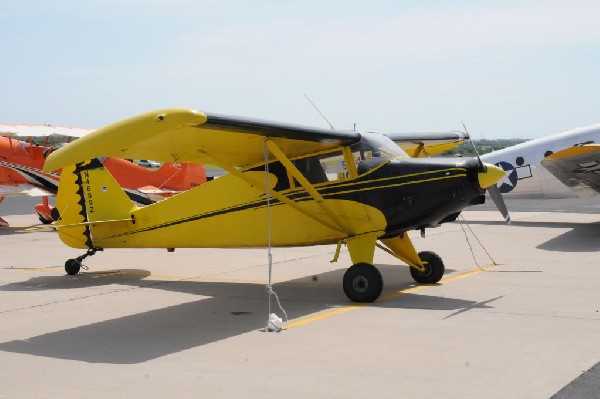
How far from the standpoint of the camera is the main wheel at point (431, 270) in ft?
38.4

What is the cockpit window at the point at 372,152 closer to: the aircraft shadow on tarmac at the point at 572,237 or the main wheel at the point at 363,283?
the main wheel at the point at 363,283

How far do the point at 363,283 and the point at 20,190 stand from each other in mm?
17986

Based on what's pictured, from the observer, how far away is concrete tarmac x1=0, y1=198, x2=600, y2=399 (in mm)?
6391

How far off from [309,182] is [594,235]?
35.3 feet

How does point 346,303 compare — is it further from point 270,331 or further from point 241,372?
point 241,372

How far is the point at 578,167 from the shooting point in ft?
61.9

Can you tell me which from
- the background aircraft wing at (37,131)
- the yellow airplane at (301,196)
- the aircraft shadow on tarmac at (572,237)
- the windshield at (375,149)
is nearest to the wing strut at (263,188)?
the yellow airplane at (301,196)

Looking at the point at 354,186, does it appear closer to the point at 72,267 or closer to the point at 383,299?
the point at 383,299

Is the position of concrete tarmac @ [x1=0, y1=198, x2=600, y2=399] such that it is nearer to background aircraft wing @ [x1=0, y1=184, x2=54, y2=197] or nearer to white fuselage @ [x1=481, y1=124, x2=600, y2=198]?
white fuselage @ [x1=481, y1=124, x2=600, y2=198]

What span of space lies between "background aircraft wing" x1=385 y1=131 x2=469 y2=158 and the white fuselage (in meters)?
8.90

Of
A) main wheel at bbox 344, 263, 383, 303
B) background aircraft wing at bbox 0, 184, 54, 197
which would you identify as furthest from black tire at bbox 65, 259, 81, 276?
background aircraft wing at bbox 0, 184, 54, 197

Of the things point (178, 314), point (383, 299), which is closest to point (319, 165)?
point (383, 299)

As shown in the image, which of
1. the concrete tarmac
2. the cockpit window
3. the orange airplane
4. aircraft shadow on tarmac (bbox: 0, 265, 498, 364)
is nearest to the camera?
the concrete tarmac

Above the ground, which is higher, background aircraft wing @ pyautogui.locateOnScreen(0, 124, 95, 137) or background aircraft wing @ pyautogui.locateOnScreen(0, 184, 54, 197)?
background aircraft wing @ pyautogui.locateOnScreen(0, 124, 95, 137)
